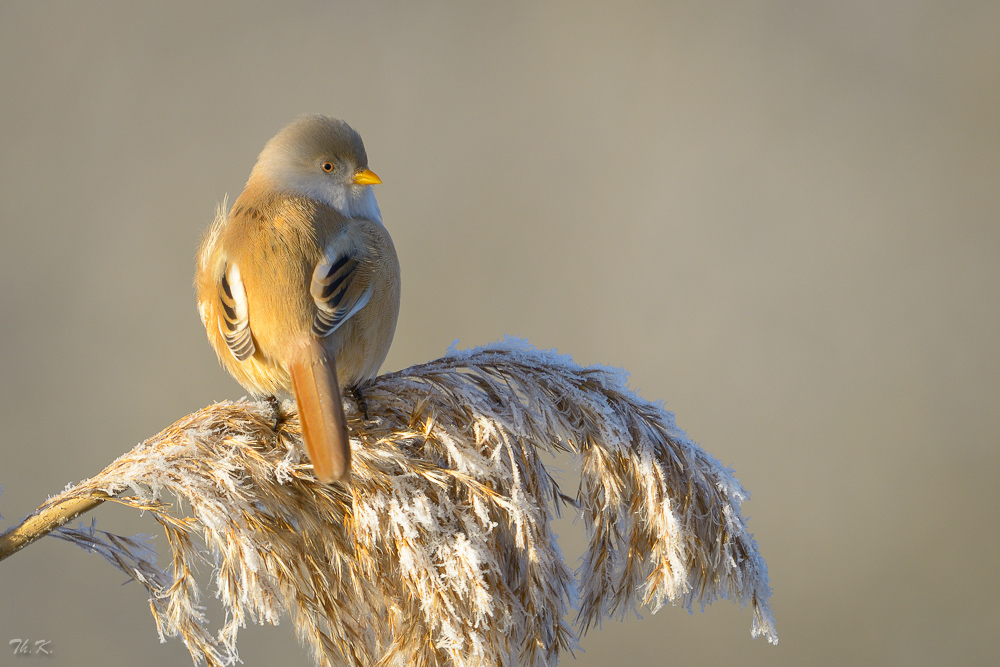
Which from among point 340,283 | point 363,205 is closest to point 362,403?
point 340,283

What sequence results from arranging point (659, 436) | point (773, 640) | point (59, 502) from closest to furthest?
1. point (59, 502)
2. point (773, 640)
3. point (659, 436)

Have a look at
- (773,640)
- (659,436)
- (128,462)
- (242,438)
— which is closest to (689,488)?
(659,436)

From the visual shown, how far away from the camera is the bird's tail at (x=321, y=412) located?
984 millimetres

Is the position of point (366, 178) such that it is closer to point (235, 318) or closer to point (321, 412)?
point (235, 318)

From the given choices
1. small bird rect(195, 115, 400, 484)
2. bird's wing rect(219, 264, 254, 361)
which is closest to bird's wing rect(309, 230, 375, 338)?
small bird rect(195, 115, 400, 484)

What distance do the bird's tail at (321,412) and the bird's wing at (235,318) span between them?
0.15 m

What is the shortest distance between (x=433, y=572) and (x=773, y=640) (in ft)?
1.68

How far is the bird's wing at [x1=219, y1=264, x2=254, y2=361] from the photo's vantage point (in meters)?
1.30

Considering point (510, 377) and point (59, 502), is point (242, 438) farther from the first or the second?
point (510, 377)

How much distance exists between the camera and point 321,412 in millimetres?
1068

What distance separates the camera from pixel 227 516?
3.49 ft

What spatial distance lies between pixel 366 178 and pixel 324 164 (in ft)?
0.30

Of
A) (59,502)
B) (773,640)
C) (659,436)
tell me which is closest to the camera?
(59,502)

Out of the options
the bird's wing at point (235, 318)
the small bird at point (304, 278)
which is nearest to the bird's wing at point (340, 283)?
the small bird at point (304, 278)
